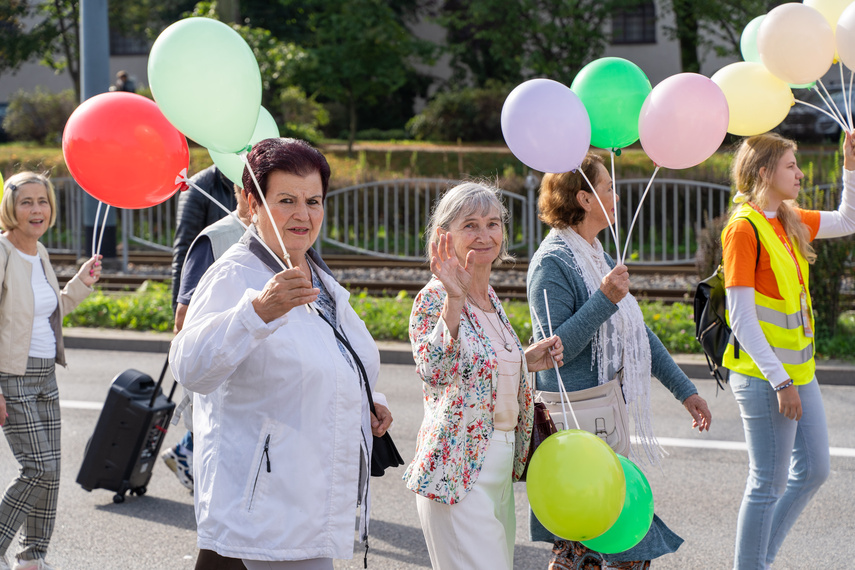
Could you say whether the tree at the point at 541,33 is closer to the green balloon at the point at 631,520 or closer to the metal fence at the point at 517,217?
the metal fence at the point at 517,217

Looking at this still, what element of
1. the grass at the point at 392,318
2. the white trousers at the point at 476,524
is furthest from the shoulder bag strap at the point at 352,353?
the grass at the point at 392,318

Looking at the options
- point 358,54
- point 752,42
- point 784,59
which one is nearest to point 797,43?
point 784,59

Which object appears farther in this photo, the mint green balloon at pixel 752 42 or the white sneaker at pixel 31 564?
the mint green balloon at pixel 752 42

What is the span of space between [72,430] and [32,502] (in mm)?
2605

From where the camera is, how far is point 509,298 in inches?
448

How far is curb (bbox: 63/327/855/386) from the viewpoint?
796cm

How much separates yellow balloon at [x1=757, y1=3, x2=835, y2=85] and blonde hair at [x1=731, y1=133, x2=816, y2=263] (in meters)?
0.32

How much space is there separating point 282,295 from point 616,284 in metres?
1.36

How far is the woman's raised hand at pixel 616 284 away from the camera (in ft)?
10.7

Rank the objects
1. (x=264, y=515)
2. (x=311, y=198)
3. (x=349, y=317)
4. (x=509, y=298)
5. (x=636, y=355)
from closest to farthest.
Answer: (x=264, y=515)
(x=311, y=198)
(x=349, y=317)
(x=636, y=355)
(x=509, y=298)

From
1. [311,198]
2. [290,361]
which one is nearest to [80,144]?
[311,198]

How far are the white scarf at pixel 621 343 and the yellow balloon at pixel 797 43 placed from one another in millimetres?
1211

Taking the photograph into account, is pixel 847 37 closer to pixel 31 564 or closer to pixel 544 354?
pixel 544 354

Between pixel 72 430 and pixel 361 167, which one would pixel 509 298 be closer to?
pixel 72 430
